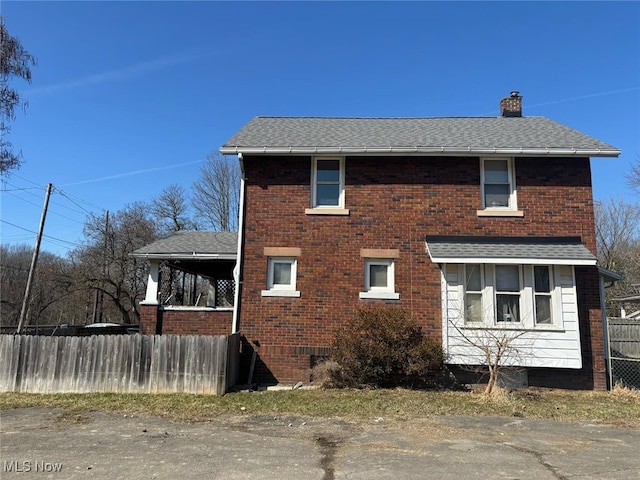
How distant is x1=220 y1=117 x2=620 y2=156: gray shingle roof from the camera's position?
37.3 ft

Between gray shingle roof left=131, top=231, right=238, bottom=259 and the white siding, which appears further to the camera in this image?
gray shingle roof left=131, top=231, right=238, bottom=259

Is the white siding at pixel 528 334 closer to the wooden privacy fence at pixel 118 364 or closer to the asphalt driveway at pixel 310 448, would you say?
the asphalt driveway at pixel 310 448

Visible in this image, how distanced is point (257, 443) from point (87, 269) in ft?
88.0

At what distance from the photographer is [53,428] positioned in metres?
7.20

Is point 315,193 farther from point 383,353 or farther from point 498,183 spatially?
point 498,183

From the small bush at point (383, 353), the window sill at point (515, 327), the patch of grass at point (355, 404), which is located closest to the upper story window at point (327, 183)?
the small bush at point (383, 353)

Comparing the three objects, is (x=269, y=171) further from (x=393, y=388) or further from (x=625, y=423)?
(x=625, y=423)

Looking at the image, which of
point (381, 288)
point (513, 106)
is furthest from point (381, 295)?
point (513, 106)

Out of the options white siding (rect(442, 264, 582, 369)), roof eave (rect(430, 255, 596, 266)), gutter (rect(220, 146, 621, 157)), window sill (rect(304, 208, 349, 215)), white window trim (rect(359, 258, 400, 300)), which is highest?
gutter (rect(220, 146, 621, 157))

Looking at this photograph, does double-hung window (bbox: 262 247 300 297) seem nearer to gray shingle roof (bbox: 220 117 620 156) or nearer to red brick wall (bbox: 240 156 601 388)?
red brick wall (bbox: 240 156 601 388)

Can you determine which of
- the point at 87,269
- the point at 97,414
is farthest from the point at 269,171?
the point at 87,269

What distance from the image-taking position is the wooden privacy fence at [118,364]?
9.72m

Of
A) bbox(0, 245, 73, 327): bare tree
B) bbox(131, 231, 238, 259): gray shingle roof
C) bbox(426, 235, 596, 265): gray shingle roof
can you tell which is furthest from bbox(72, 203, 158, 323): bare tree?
bbox(426, 235, 596, 265): gray shingle roof

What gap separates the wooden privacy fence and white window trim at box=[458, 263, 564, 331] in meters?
5.84
